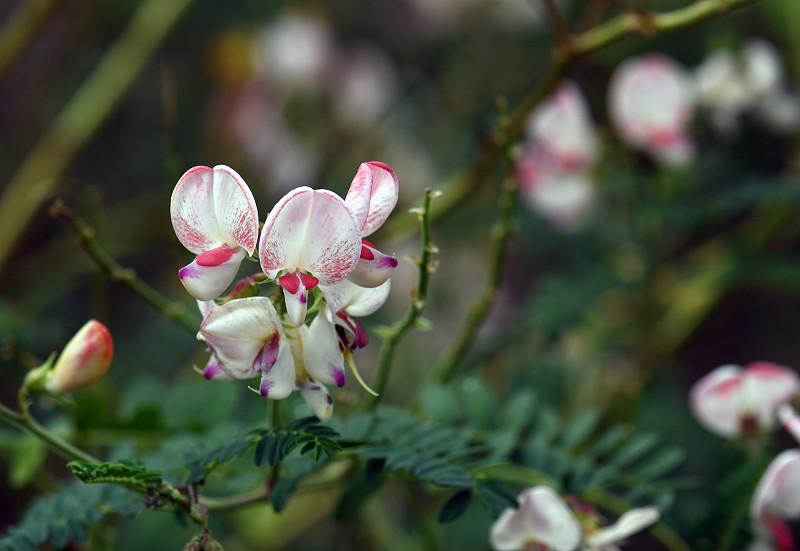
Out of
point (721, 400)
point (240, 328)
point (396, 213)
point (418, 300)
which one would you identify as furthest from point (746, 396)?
point (396, 213)

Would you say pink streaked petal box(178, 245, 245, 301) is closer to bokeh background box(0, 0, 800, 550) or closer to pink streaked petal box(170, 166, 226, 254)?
pink streaked petal box(170, 166, 226, 254)

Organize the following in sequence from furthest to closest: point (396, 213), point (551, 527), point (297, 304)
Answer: point (396, 213) < point (551, 527) < point (297, 304)

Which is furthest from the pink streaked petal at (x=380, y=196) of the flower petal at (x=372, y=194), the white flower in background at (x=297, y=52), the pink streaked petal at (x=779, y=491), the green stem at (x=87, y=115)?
the white flower in background at (x=297, y=52)

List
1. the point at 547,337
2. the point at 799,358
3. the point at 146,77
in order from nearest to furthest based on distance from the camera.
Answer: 1. the point at 547,337
2. the point at 799,358
3. the point at 146,77

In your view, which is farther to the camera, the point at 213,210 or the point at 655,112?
the point at 655,112

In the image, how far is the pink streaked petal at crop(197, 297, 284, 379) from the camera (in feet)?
1.22

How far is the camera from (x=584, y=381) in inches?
39.3

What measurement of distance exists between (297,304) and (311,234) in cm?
3

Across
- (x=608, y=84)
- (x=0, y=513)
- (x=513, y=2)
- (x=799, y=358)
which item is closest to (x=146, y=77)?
(x=513, y=2)

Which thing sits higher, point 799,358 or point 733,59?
point 733,59

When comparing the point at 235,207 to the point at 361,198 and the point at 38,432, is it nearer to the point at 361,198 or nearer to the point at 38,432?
the point at 361,198

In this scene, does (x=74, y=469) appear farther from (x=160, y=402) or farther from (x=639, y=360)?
(x=639, y=360)

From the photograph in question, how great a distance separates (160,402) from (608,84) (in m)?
0.60

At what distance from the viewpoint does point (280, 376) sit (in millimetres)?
378
